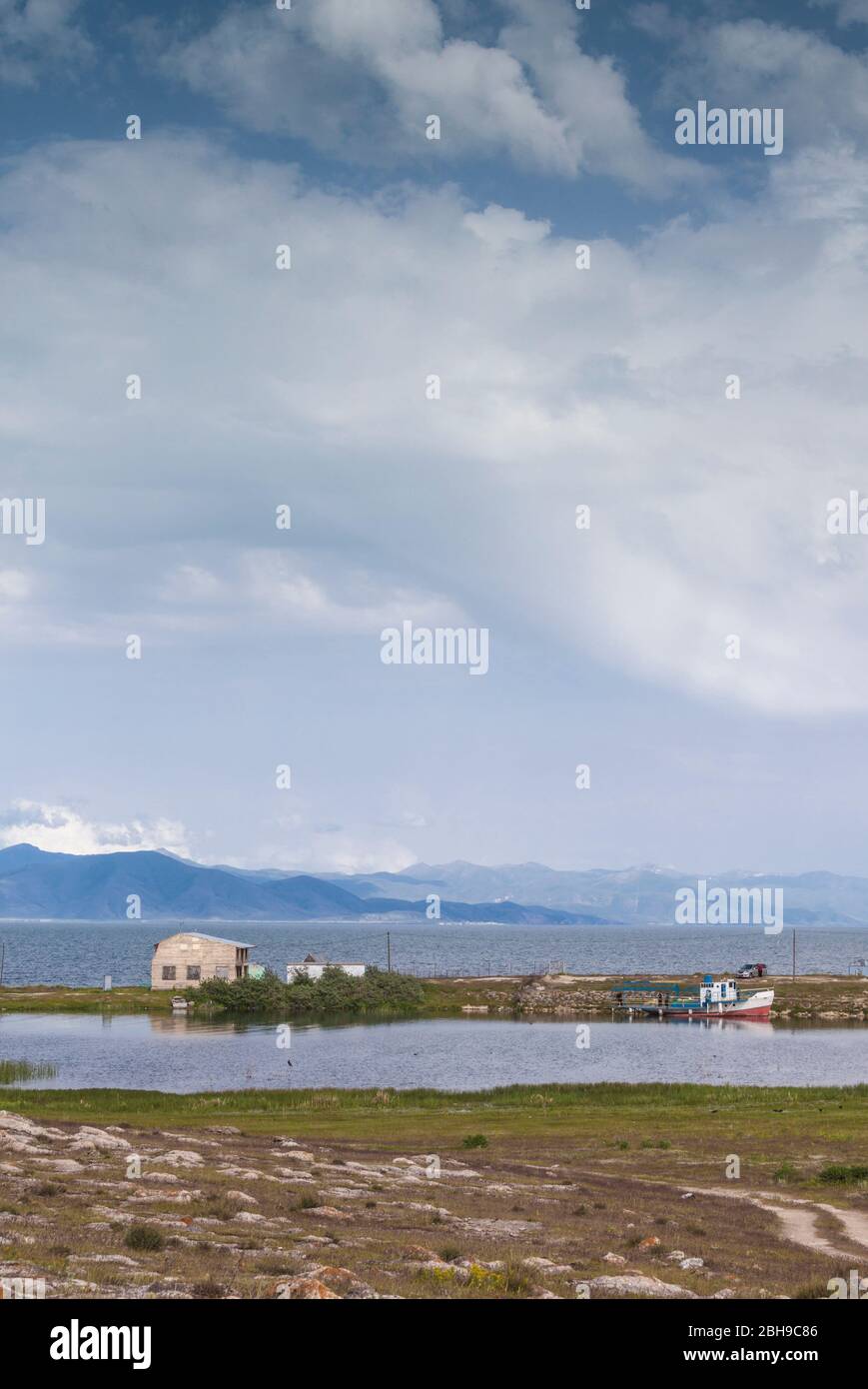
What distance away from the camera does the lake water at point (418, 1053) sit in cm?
8050

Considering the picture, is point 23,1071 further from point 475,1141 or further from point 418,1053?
point 475,1141

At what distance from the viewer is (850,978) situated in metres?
172

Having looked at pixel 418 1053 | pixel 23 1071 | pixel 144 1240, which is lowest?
pixel 418 1053

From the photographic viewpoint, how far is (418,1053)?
320 feet

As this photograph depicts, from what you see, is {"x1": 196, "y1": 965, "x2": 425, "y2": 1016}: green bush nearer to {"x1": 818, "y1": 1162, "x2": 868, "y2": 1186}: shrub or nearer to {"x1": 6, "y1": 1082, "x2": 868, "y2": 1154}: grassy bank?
{"x1": 6, "y1": 1082, "x2": 868, "y2": 1154}: grassy bank

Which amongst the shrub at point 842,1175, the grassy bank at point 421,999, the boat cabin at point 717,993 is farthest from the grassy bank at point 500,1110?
the boat cabin at point 717,993

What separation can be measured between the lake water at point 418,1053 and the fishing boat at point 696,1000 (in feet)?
32.7

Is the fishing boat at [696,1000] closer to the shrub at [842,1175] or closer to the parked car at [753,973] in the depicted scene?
the parked car at [753,973]

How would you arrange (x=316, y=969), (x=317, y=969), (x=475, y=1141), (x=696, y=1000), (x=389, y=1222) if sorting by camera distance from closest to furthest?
(x=389, y=1222) → (x=475, y=1141) → (x=696, y=1000) → (x=317, y=969) → (x=316, y=969)

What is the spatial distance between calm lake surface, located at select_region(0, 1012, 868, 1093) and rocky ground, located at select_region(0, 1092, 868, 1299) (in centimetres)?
3747

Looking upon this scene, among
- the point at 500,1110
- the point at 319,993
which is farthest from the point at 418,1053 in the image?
the point at 319,993
